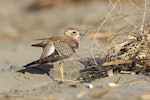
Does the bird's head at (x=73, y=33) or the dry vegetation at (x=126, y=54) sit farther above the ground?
the bird's head at (x=73, y=33)

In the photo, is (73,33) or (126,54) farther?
(73,33)

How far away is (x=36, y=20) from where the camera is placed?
17344mm

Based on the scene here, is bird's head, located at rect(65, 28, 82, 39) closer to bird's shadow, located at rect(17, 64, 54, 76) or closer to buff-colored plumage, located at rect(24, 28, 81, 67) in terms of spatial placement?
buff-colored plumage, located at rect(24, 28, 81, 67)

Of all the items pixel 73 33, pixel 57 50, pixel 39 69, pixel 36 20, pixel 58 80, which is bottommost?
Result: pixel 58 80

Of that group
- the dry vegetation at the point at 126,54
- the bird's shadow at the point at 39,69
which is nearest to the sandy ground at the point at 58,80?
the bird's shadow at the point at 39,69

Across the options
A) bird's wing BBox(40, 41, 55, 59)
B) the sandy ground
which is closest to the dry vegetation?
the sandy ground

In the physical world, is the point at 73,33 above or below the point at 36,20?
below

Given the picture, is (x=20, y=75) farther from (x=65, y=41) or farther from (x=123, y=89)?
(x=123, y=89)

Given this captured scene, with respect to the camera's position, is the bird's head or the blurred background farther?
the blurred background

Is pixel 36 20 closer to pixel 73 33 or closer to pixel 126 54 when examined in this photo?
pixel 73 33

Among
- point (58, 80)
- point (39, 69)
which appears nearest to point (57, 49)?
point (58, 80)

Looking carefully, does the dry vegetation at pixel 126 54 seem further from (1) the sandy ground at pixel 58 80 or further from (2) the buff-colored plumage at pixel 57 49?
(2) the buff-colored plumage at pixel 57 49

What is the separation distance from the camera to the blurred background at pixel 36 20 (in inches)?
458

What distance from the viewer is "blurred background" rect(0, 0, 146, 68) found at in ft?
38.2
